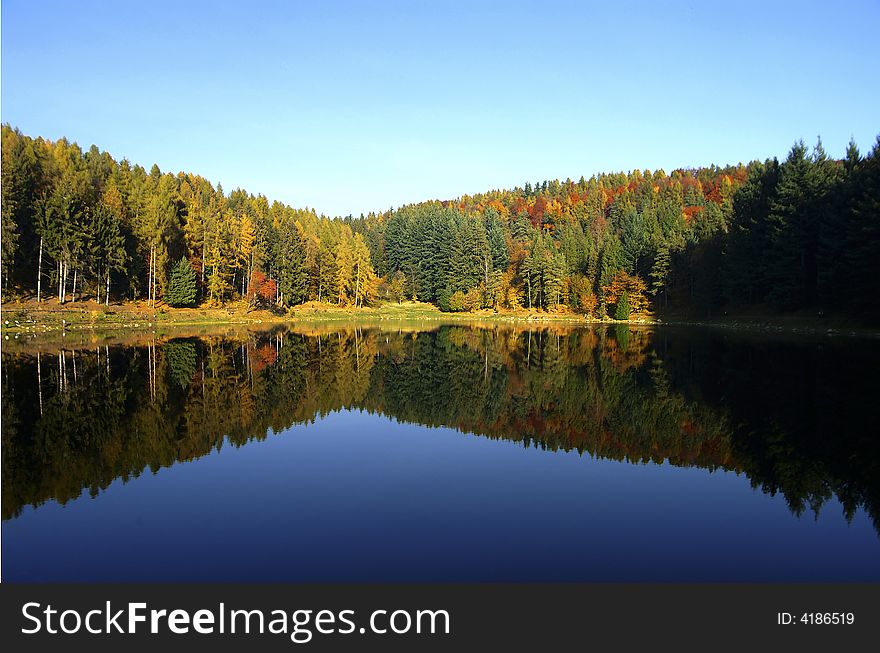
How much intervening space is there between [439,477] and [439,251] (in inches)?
4018

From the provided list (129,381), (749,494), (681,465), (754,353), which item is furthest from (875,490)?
(754,353)

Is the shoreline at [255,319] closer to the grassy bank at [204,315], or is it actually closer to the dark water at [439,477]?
the grassy bank at [204,315]

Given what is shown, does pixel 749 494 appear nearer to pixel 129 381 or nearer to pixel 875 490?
pixel 875 490

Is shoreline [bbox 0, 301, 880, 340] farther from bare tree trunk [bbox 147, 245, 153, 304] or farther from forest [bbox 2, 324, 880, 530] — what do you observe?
forest [bbox 2, 324, 880, 530]

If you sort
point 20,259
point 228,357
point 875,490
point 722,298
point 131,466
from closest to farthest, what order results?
point 875,490, point 131,466, point 228,357, point 20,259, point 722,298

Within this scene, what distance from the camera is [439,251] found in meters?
113

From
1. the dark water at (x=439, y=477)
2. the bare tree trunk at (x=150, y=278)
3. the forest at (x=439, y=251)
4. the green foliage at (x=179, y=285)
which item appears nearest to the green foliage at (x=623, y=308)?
the forest at (x=439, y=251)

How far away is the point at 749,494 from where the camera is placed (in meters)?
10.9

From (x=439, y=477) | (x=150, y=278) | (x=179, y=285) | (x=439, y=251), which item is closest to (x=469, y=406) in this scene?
(x=439, y=477)

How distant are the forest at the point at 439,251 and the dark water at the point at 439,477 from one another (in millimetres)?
36040

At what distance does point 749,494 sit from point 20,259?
7051cm

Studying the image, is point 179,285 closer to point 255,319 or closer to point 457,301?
point 255,319

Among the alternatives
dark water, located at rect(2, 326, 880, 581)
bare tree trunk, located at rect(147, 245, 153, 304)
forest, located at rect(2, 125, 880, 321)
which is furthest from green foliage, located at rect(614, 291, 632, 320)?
dark water, located at rect(2, 326, 880, 581)

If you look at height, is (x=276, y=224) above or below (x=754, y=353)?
above
